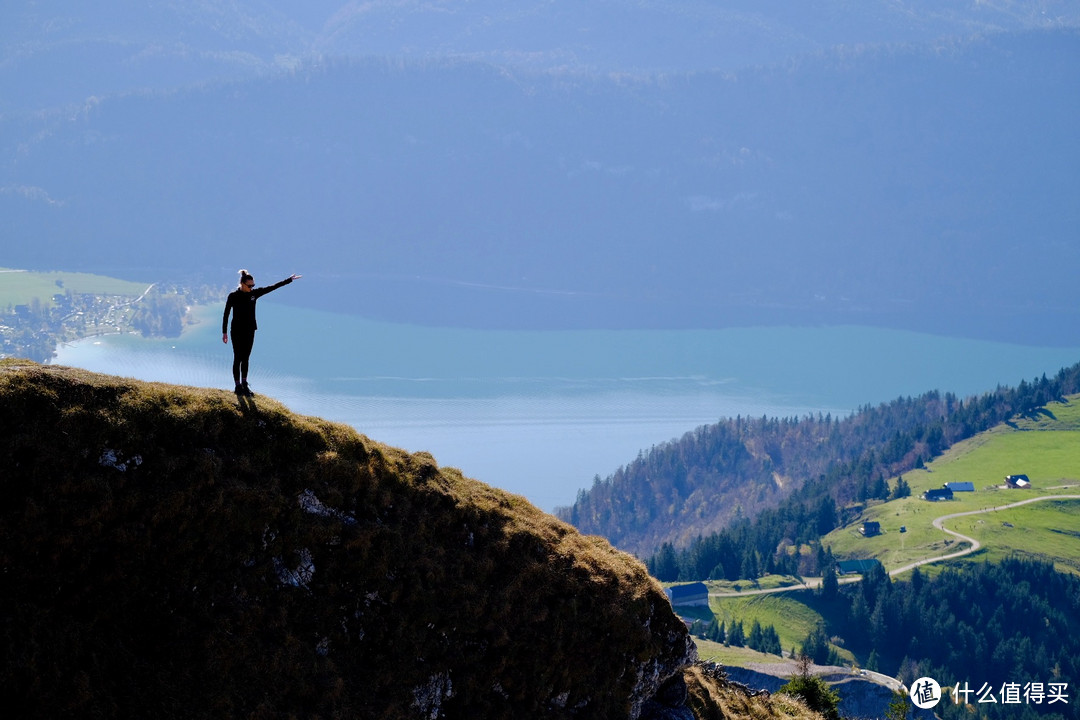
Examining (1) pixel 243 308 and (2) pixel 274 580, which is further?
(1) pixel 243 308

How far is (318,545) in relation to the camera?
21391mm

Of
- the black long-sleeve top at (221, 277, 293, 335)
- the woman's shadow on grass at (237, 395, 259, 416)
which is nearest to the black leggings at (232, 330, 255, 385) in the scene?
the black long-sleeve top at (221, 277, 293, 335)

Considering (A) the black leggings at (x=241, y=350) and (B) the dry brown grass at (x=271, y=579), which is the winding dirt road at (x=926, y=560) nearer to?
(B) the dry brown grass at (x=271, y=579)

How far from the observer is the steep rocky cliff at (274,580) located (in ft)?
59.4

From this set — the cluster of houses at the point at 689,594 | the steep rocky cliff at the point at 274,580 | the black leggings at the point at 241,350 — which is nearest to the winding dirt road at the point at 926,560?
the cluster of houses at the point at 689,594

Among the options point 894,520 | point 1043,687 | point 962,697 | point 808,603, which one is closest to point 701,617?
point 808,603

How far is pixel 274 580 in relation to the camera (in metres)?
20.6

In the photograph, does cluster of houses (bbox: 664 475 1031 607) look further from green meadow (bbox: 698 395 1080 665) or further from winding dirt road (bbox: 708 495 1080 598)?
winding dirt road (bbox: 708 495 1080 598)

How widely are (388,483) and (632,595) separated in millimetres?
6634

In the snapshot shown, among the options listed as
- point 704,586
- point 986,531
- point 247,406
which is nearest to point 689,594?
point 704,586

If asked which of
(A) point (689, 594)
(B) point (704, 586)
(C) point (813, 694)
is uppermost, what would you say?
(C) point (813, 694)

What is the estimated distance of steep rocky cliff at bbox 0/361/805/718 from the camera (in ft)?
59.4

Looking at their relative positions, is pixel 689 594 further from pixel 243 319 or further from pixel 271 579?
pixel 271 579

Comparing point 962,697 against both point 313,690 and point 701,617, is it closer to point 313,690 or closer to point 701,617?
point 701,617
